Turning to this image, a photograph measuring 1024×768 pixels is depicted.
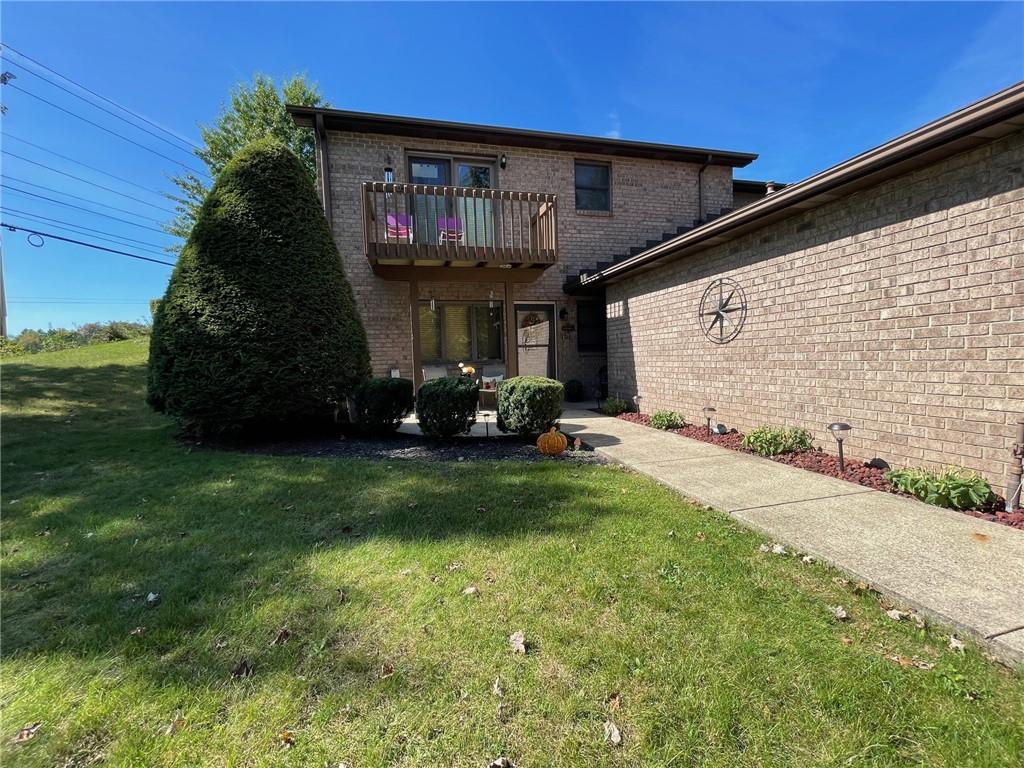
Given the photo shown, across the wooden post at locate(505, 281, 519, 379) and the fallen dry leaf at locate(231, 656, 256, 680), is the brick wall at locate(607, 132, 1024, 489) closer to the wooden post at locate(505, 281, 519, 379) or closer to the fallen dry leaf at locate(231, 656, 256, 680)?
the wooden post at locate(505, 281, 519, 379)

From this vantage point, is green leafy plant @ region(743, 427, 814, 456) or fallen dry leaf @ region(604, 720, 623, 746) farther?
green leafy plant @ region(743, 427, 814, 456)

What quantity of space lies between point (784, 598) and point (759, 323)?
4364 mm

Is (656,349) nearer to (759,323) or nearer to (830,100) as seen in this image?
(759,323)

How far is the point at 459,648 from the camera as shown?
195 cm

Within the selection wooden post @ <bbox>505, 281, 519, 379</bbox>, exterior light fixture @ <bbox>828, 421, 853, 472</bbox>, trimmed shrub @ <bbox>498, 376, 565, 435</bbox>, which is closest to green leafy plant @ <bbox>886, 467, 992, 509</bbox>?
exterior light fixture @ <bbox>828, 421, 853, 472</bbox>

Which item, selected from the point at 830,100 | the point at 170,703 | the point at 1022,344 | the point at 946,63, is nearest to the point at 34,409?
the point at 170,703

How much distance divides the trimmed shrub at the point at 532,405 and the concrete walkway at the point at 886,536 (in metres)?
1.27

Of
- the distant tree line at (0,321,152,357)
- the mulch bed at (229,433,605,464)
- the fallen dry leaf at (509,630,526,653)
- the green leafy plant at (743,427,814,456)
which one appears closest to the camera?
the fallen dry leaf at (509,630,526,653)

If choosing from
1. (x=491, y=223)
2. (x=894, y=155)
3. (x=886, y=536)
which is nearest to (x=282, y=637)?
(x=886, y=536)

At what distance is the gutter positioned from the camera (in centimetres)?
309

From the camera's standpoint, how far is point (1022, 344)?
3.23 m

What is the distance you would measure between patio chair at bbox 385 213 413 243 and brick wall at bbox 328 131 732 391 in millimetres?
1441

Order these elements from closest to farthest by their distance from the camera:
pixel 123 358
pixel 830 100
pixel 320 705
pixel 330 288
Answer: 1. pixel 320 705
2. pixel 330 288
3. pixel 830 100
4. pixel 123 358

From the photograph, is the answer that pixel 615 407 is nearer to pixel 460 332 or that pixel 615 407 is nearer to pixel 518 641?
pixel 460 332
